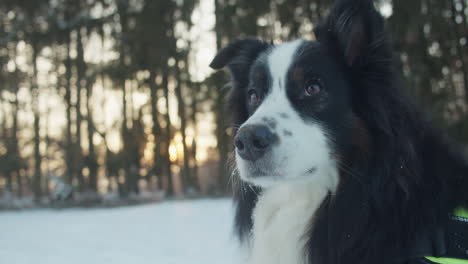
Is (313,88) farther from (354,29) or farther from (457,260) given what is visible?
(457,260)

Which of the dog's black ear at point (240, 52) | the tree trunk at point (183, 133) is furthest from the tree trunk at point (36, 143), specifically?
the dog's black ear at point (240, 52)

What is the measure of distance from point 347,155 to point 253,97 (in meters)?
0.81

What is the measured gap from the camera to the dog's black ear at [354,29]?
2.38 m

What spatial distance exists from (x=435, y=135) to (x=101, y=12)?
16873 mm

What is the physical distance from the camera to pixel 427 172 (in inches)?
91.7

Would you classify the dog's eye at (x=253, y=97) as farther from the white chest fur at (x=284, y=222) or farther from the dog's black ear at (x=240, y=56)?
the white chest fur at (x=284, y=222)

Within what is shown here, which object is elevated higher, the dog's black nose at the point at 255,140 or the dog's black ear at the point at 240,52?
the dog's black ear at the point at 240,52

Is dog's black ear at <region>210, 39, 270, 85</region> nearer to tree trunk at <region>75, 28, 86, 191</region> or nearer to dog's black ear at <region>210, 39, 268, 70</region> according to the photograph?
dog's black ear at <region>210, 39, 268, 70</region>

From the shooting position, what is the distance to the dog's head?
229cm

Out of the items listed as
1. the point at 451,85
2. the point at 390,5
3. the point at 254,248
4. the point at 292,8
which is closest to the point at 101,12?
the point at 292,8

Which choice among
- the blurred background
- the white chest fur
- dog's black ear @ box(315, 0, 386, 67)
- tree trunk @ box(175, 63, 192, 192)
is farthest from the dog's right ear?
tree trunk @ box(175, 63, 192, 192)

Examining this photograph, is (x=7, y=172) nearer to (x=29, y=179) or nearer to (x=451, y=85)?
(x=29, y=179)

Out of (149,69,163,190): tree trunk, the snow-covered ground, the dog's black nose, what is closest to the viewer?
the dog's black nose

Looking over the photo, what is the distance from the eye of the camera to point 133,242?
6.00 meters
